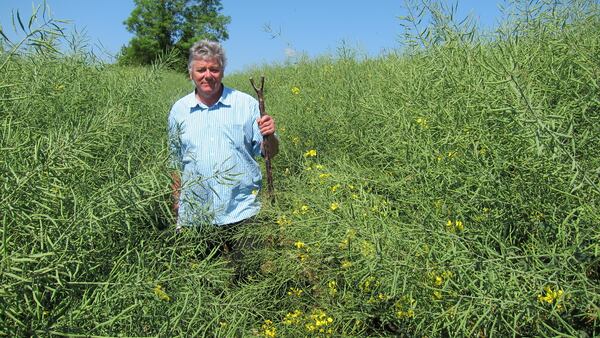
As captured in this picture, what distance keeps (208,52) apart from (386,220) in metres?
1.34

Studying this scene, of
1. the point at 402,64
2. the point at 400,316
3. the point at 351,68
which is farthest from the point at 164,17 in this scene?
the point at 400,316

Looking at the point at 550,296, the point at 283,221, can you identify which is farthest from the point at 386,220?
the point at 283,221

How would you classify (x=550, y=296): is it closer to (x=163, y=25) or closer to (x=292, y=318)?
(x=292, y=318)

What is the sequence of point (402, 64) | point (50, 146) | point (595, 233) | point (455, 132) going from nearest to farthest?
1. point (50, 146)
2. point (595, 233)
3. point (455, 132)
4. point (402, 64)

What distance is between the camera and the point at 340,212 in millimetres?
2238

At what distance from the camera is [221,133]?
2.78 metres

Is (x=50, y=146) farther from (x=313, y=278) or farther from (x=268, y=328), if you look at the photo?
(x=313, y=278)

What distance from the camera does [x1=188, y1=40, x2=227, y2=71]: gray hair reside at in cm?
288

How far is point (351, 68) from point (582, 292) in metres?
3.77

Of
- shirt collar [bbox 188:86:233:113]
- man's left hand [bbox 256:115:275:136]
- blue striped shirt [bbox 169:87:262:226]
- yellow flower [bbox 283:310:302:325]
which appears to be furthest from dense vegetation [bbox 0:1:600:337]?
shirt collar [bbox 188:86:233:113]

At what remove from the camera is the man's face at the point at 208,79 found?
285 centimetres

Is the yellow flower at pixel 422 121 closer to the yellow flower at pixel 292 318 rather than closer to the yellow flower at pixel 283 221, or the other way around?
the yellow flower at pixel 283 221

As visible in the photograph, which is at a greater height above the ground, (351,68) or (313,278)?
(351,68)

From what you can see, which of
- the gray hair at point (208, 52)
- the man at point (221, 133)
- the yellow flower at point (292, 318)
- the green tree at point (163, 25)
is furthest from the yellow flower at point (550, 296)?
the green tree at point (163, 25)
